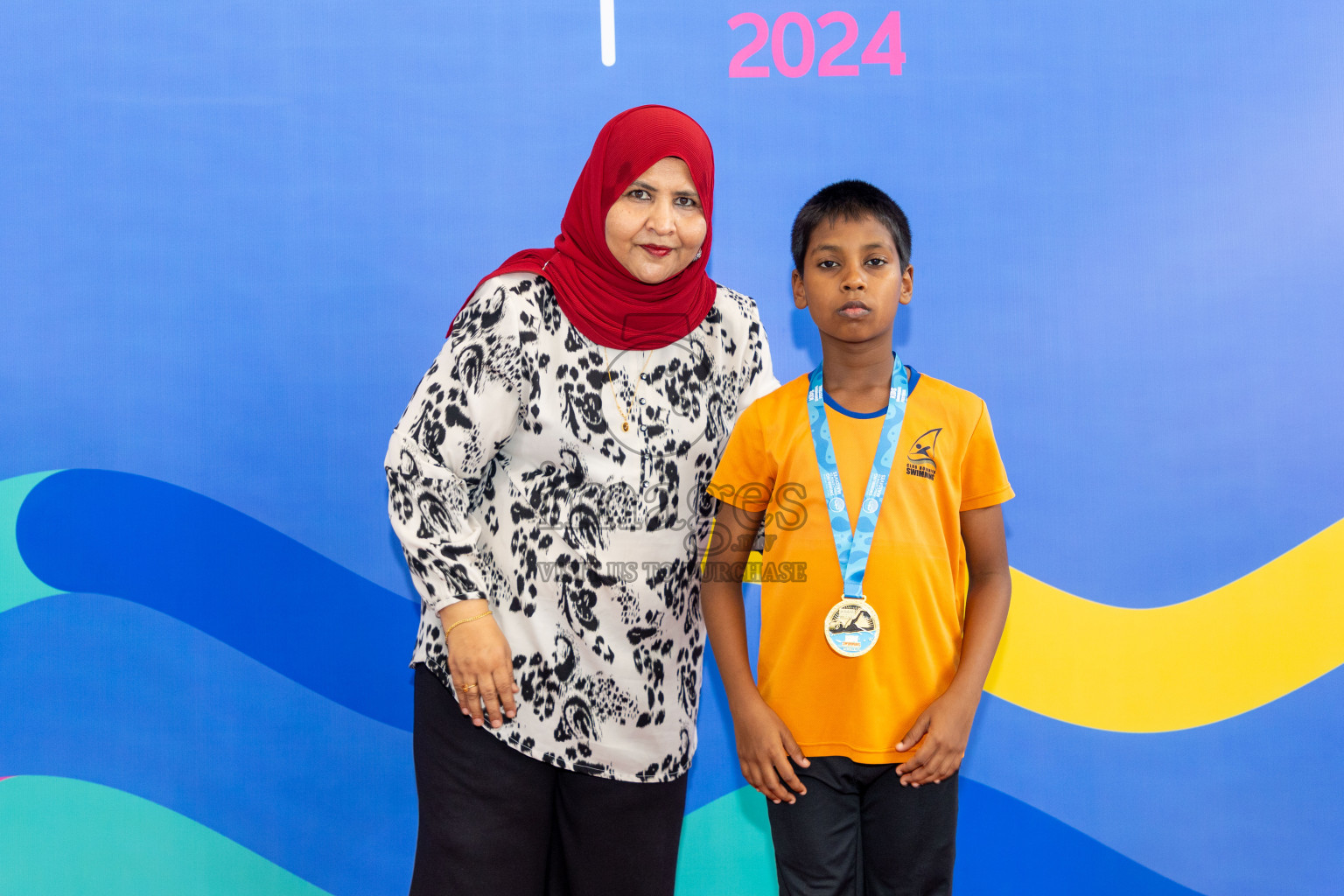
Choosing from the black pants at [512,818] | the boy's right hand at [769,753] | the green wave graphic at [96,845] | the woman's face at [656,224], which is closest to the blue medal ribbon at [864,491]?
the boy's right hand at [769,753]

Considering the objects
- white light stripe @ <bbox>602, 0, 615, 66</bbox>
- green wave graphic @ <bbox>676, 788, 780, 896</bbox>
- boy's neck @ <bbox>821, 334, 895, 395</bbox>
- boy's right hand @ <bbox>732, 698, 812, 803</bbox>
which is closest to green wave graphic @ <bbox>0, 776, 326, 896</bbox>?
green wave graphic @ <bbox>676, 788, 780, 896</bbox>

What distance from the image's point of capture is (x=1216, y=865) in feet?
7.11

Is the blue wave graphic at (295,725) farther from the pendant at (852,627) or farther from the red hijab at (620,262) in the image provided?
the red hijab at (620,262)

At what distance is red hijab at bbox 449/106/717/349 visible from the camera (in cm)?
144

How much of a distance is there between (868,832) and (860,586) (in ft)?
1.26

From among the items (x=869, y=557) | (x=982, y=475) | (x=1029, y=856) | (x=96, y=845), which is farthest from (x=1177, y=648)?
(x=96, y=845)

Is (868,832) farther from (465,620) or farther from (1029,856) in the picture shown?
(1029,856)

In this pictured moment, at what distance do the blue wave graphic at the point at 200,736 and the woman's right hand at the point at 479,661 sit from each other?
0.82 meters

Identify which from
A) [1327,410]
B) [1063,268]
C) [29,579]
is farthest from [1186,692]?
[29,579]

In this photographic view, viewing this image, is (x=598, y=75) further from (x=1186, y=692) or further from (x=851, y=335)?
(x=1186, y=692)

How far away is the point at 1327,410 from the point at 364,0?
245cm

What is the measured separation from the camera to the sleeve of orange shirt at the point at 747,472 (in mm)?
1465

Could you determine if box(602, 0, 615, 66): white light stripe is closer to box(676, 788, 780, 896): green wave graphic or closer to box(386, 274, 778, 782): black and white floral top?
box(386, 274, 778, 782): black and white floral top

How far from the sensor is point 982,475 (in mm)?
1446
